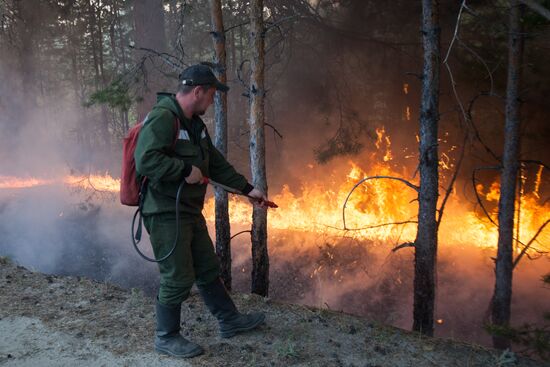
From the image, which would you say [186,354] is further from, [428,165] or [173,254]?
[428,165]

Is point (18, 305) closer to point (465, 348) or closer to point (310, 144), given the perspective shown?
point (465, 348)

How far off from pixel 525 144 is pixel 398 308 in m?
4.85

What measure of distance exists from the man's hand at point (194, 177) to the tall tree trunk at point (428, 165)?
11.1 feet

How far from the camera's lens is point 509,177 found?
23.5 feet

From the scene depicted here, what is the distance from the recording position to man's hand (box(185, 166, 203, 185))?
3.63m

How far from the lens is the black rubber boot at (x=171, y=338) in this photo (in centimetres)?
392

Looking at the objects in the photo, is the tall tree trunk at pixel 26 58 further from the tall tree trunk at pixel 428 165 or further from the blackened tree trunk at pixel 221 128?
the tall tree trunk at pixel 428 165

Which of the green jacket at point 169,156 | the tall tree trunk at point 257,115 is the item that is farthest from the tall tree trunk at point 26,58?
the green jacket at point 169,156

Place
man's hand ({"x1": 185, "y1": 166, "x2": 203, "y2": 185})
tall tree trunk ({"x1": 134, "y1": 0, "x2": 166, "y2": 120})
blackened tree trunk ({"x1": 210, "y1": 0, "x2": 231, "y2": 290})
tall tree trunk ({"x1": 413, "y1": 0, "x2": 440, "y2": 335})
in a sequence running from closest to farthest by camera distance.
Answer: man's hand ({"x1": 185, "y1": 166, "x2": 203, "y2": 185}) < tall tree trunk ({"x1": 413, "y1": 0, "x2": 440, "y2": 335}) < blackened tree trunk ({"x1": 210, "y1": 0, "x2": 231, "y2": 290}) < tall tree trunk ({"x1": 134, "y1": 0, "x2": 166, "y2": 120})

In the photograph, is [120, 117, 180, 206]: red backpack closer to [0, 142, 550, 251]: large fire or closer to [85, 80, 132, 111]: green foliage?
[85, 80, 132, 111]: green foliage

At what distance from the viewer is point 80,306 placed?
16.8 feet

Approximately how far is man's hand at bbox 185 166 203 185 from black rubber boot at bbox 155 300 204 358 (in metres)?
1.15

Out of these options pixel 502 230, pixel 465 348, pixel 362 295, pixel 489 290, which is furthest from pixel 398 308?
pixel 465 348

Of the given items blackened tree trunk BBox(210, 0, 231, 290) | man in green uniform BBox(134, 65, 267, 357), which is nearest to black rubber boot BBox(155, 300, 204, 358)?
man in green uniform BBox(134, 65, 267, 357)
